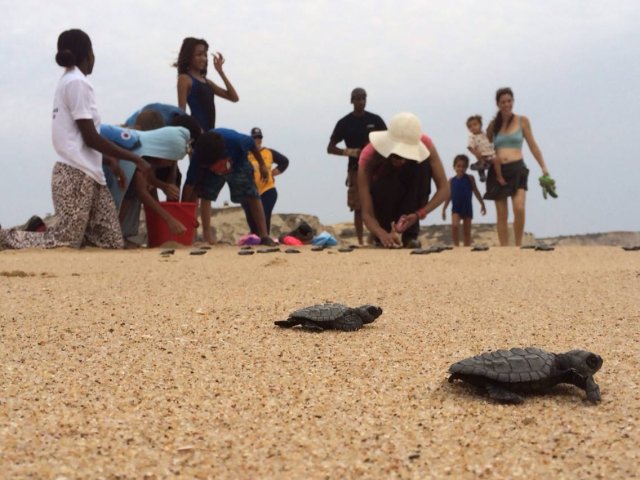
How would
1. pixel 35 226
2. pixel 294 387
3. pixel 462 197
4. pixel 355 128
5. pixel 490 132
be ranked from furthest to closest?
pixel 462 197 < pixel 355 128 < pixel 490 132 < pixel 35 226 < pixel 294 387

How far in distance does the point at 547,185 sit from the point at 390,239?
1.84 metres

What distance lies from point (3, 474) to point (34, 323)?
1.53m

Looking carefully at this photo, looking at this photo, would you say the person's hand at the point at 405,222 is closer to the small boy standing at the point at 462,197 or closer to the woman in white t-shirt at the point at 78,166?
the small boy standing at the point at 462,197

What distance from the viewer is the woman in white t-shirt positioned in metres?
5.70

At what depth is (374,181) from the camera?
6703 millimetres

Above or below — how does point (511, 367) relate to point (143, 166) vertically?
below

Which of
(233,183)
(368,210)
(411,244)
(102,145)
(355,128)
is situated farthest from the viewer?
(355,128)

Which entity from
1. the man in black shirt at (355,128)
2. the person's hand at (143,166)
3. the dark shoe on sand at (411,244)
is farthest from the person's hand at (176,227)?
the dark shoe on sand at (411,244)

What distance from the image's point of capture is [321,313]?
2562 mm

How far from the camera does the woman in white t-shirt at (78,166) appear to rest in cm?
570

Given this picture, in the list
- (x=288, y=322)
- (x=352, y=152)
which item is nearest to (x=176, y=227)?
(x=352, y=152)

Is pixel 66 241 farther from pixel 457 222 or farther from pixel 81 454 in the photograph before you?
pixel 81 454

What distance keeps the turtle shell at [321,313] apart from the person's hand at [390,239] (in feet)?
12.7

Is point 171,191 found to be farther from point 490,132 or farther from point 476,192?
point 476,192
